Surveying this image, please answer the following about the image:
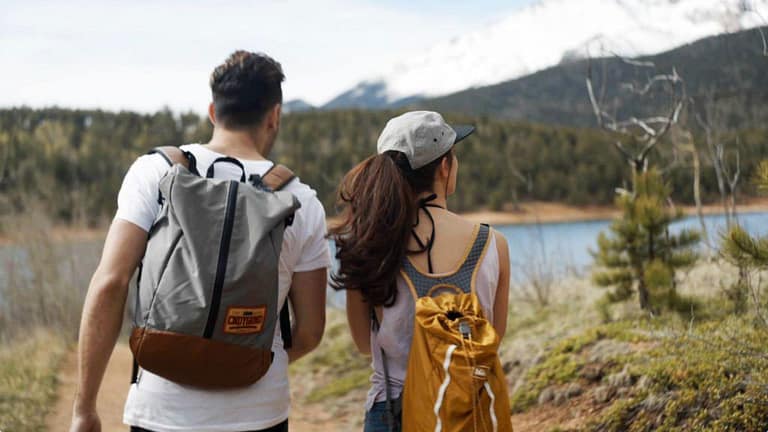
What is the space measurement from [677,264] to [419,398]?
530cm

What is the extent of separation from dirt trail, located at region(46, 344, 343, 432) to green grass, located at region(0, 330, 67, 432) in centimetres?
10

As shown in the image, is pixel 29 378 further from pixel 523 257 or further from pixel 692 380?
pixel 692 380

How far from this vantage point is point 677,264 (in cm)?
684

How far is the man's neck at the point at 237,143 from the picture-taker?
2.25 metres

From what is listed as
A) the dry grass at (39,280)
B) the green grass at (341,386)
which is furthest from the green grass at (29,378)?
the green grass at (341,386)

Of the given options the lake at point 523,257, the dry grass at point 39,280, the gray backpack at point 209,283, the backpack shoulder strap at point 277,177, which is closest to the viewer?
the gray backpack at point 209,283

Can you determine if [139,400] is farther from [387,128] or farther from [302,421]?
[302,421]

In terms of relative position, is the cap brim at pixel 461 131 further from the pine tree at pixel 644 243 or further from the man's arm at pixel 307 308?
the pine tree at pixel 644 243

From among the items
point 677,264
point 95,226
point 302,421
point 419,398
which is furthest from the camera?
point 95,226

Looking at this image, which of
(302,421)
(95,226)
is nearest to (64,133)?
(95,226)

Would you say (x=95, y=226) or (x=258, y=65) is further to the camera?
(x=95, y=226)

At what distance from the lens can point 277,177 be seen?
2.21 metres

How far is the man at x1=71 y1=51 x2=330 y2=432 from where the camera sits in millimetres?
2068

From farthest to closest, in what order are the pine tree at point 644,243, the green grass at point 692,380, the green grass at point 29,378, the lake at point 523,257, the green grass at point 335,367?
the lake at point 523,257 → the green grass at point 335,367 → the green grass at point 29,378 → the pine tree at point 644,243 → the green grass at point 692,380
